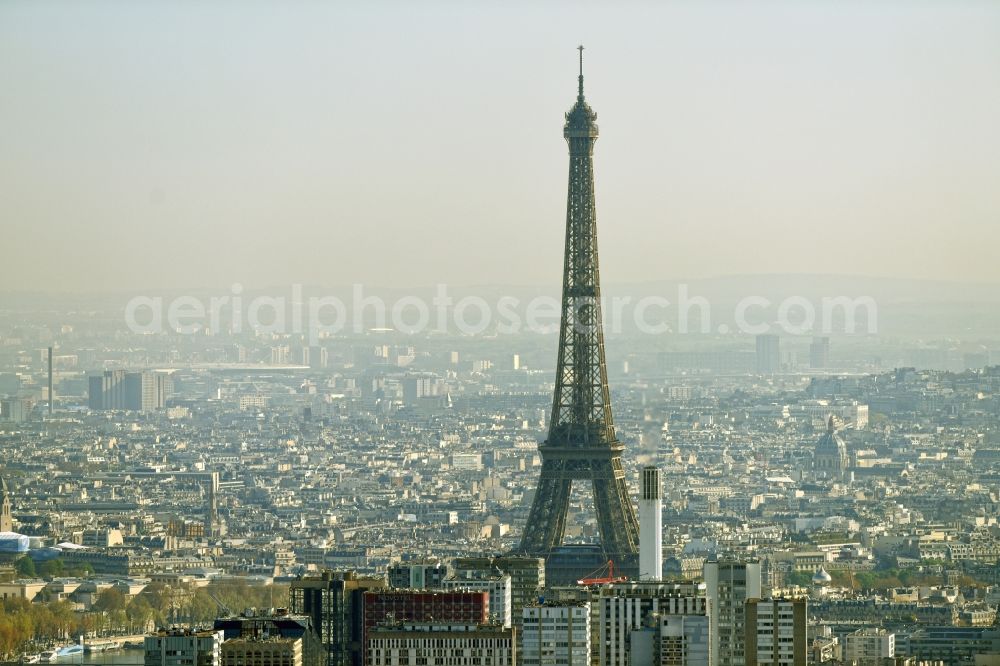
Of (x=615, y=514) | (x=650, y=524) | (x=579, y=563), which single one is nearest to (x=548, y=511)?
(x=615, y=514)

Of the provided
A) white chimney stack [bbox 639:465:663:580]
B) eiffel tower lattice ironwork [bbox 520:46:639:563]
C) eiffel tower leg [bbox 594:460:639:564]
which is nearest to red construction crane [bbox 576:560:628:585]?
white chimney stack [bbox 639:465:663:580]

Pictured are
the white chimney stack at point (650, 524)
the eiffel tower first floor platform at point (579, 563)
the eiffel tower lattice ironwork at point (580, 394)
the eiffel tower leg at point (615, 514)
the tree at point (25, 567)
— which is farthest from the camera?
the tree at point (25, 567)

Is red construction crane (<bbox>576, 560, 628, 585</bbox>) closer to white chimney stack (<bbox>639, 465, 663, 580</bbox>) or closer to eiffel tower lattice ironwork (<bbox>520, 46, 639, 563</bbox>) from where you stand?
white chimney stack (<bbox>639, 465, 663, 580</bbox>)

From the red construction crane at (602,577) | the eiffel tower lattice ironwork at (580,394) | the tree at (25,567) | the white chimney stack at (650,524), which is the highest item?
the eiffel tower lattice ironwork at (580,394)

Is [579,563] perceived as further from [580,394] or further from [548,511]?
[580,394]

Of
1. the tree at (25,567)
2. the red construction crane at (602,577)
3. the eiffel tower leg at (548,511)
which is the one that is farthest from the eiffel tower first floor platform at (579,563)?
the tree at (25,567)

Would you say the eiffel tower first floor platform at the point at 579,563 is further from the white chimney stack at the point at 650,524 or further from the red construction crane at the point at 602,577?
the white chimney stack at the point at 650,524

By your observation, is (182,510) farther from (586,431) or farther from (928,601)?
(928,601)

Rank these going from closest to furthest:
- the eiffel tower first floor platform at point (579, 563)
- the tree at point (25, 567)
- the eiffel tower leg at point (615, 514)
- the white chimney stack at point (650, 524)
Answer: the white chimney stack at point (650, 524)
the eiffel tower first floor platform at point (579, 563)
the eiffel tower leg at point (615, 514)
the tree at point (25, 567)
